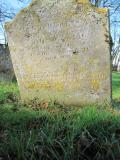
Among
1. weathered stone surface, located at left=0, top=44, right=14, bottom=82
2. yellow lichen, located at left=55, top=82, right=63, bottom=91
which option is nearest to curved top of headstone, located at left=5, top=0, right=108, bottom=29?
yellow lichen, located at left=55, top=82, right=63, bottom=91

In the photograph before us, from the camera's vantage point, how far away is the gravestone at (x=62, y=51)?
6828mm

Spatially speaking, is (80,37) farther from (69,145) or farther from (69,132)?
(69,145)

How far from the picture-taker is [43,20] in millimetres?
7105

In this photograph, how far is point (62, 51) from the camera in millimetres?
6977

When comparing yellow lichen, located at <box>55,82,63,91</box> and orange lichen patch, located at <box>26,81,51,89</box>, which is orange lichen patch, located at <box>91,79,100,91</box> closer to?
yellow lichen, located at <box>55,82,63,91</box>

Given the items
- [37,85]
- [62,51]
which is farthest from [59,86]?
[62,51]

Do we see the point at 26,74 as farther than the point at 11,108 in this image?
Yes

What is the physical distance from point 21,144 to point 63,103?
13.2ft

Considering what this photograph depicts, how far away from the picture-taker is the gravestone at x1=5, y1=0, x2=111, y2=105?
22.4 ft

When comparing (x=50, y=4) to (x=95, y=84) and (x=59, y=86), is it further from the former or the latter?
(x=95, y=84)

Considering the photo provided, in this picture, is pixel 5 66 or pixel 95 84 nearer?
pixel 95 84

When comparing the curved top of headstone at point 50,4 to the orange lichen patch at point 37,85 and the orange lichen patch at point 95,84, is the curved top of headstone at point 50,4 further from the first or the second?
the orange lichen patch at point 95,84

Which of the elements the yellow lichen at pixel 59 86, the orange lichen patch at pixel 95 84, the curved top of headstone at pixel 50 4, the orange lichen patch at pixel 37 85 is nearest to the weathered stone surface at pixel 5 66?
the orange lichen patch at pixel 37 85

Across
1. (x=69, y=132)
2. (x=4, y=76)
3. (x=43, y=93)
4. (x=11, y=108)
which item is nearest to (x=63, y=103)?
(x=43, y=93)
